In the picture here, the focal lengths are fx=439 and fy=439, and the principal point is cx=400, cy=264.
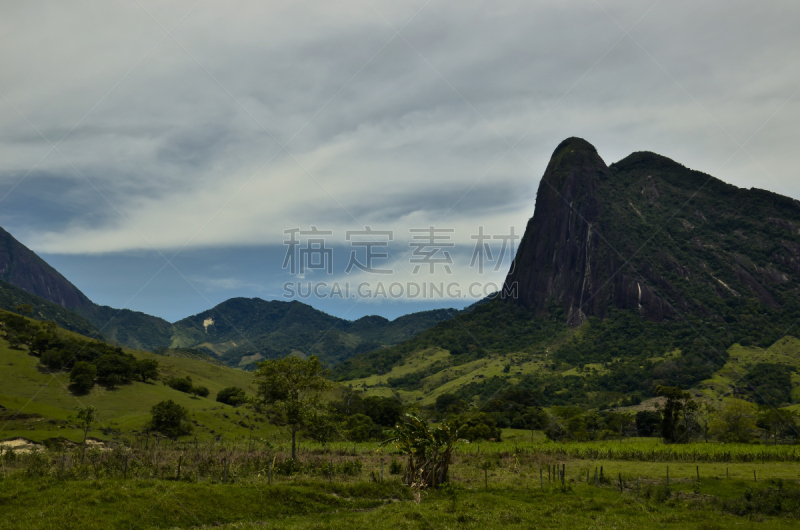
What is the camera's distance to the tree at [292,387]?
123 ft

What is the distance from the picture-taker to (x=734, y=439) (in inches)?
2943

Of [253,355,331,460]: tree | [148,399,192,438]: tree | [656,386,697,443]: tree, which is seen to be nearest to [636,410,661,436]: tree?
[656,386,697,443]: tree

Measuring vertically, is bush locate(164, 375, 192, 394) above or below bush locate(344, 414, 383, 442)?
above

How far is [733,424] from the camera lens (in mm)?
78812

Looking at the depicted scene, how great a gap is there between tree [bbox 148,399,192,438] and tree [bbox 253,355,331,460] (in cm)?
4049

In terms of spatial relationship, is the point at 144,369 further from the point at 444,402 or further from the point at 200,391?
the point at 444,402

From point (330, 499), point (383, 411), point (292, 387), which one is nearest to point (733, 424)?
point (383, 411)

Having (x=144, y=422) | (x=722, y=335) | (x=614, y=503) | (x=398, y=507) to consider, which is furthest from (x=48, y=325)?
(x=722, y=335)

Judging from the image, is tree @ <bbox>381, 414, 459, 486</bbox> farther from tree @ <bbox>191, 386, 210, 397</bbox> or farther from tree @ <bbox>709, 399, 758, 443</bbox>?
tree @ <bbox>191, 386, 210, 397</bbox>

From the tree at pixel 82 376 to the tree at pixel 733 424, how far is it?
11570 cm

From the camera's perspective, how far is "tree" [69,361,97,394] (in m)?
82.4

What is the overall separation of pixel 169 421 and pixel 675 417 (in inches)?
3479

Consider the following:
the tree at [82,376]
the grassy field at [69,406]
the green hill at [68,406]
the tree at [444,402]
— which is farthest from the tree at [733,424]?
the tree at [82,376]

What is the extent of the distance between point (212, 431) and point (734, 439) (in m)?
90.5
